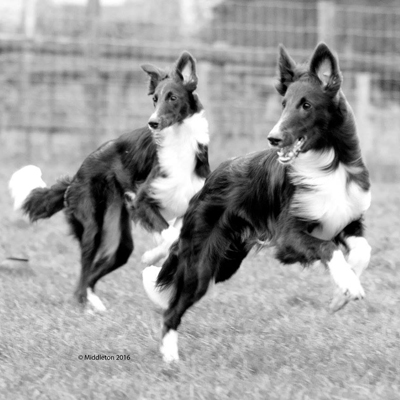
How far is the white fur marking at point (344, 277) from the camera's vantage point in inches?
176

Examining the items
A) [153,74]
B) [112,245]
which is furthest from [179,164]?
[112,245]

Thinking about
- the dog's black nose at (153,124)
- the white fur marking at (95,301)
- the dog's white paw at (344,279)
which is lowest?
the white fur marking at (95,301)

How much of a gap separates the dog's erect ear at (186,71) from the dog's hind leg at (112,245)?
43.4 inches

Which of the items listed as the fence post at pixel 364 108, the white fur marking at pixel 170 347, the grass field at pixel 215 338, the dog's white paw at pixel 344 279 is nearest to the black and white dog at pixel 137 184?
the grass field at pixel 215 338

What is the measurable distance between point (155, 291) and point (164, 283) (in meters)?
0.09

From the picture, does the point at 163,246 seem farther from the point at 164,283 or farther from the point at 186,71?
the point at 186,71

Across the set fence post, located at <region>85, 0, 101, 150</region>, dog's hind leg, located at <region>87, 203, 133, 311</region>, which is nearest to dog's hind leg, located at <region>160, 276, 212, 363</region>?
dog's hind leg, located at <region>87, 203, 133, 311</region>

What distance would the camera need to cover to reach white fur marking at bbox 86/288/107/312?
6.31m

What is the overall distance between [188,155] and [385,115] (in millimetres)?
8389

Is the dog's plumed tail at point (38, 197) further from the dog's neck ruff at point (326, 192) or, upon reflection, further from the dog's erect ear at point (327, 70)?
the dog's erect ear at point (327, 70)

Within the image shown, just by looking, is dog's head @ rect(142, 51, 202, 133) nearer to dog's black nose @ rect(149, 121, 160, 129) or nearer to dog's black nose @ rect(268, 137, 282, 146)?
dog's black nose @ rect(149, 121, 160, 129)

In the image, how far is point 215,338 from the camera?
5.49 metres

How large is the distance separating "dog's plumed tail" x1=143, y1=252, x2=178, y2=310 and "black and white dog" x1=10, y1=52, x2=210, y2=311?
2.19ft

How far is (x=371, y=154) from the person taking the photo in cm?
1383
